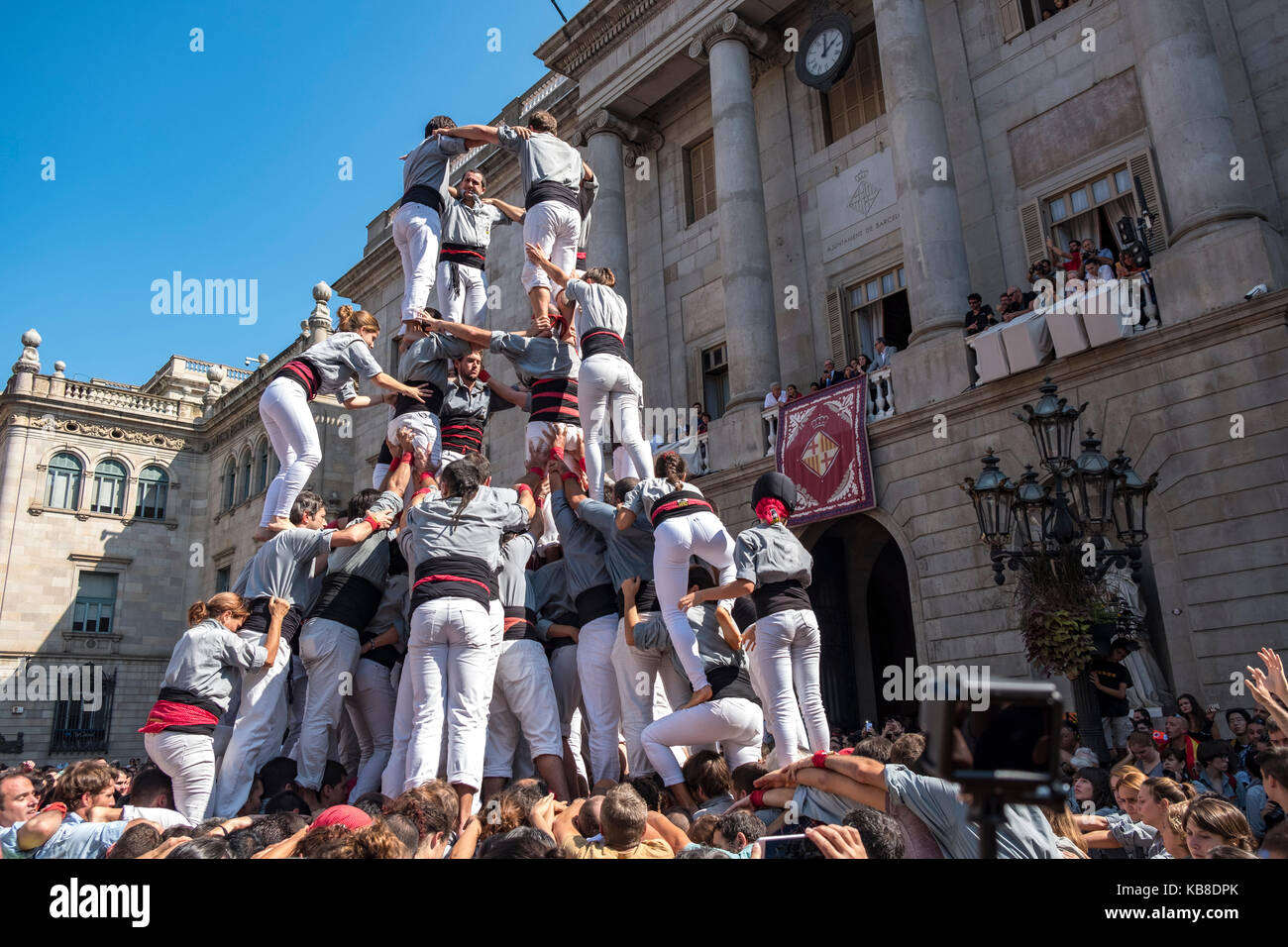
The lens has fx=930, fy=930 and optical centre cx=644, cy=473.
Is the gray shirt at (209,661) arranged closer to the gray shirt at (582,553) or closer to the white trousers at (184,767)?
the white trousers at (184,767)

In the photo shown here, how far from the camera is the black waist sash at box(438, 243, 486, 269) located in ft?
36.6

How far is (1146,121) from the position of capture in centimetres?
1539

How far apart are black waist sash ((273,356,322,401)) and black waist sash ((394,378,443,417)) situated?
1.14 meters

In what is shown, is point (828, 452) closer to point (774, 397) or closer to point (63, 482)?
point (774, 397)

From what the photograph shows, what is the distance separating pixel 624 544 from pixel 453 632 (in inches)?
71.8

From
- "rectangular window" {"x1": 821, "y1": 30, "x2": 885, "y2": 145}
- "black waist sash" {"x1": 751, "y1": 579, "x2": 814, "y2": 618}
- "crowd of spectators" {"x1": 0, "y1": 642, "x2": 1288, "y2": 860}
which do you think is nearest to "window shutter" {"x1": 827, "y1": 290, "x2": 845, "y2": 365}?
"rectangular window" {"x1": 821, "y1": 30, "x2": 885, "y2": 145}

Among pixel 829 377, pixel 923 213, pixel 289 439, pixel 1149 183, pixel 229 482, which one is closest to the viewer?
pixel 289 439

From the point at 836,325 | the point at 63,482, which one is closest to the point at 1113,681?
the point at 836,325

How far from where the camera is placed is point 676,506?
7.05m

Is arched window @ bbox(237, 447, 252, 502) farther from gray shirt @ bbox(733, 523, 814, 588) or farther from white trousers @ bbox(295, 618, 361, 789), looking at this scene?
gray shirt @ bbox(733, 523, 814, 588)

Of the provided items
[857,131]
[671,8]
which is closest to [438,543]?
[857,131]

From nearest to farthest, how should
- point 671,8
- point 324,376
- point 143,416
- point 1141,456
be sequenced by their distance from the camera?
1. point 324,376
2. point 1141,456
3. point 671,8
4. point 143,416
